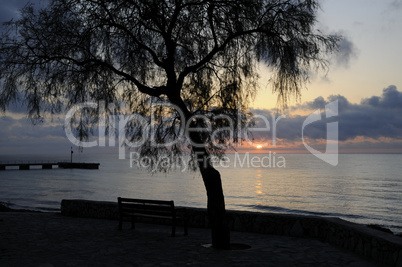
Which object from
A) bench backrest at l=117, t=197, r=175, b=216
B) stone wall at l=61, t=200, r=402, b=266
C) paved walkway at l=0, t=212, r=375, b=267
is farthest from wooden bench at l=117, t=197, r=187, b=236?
stone wall at l=61, t=200, r=402, b=266

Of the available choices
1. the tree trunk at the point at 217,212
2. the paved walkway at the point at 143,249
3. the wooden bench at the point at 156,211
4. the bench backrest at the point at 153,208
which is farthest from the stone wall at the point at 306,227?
the tree trunk at the point at 217,212

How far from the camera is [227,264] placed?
245 inches

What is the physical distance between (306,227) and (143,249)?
4.11m

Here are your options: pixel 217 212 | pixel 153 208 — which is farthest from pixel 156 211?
pixel 217 212

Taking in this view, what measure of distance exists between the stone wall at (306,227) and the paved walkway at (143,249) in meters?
0.26

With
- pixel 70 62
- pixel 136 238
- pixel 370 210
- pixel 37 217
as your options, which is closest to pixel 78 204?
pixel 37 217

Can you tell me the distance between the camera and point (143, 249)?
7.49 meters

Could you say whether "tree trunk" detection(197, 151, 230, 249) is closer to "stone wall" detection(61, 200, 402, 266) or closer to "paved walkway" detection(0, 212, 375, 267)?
"paved walkway" detection(0, 212, 375, 267)

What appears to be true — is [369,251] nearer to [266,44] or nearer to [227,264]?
[227,264]

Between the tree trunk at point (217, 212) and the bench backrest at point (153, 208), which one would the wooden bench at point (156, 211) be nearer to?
the bench backrest at point (153, 208)

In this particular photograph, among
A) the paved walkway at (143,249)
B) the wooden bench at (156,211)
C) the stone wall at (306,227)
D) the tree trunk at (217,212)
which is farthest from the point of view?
the wooden bench at (156,211)

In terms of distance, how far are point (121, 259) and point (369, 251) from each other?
451 centimetres

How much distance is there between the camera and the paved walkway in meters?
6.38

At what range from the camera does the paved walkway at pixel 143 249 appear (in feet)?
20.9
